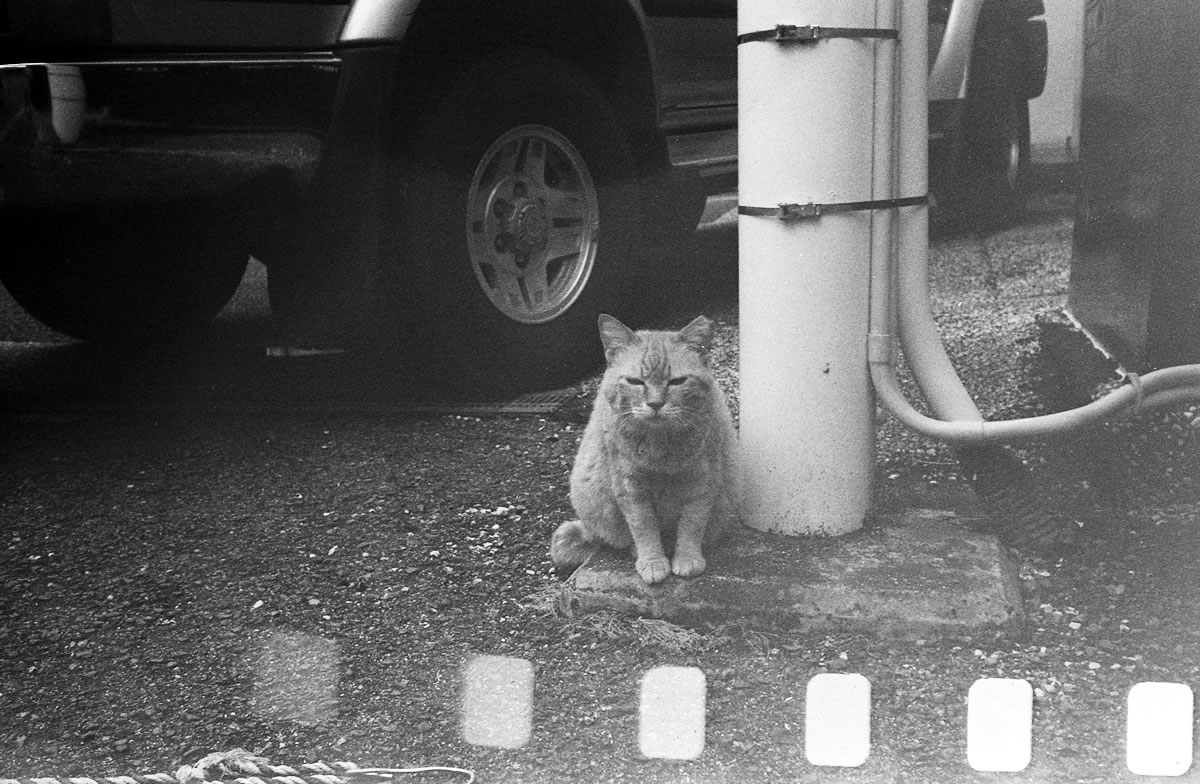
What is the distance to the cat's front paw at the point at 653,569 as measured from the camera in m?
2.54

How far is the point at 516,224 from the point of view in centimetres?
393

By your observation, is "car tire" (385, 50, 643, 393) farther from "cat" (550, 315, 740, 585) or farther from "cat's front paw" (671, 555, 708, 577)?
"cat's front paw" (671, 555, 708, 577)

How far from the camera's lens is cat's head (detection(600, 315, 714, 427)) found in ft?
8.46

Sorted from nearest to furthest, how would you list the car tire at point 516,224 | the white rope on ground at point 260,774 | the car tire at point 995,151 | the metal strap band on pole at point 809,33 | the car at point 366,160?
the white rope on ground at point 260,774, the metal strap band on pole at point 809,33, the car at point 366,160, the car tire at point 516,224, the car tire at point 995,151

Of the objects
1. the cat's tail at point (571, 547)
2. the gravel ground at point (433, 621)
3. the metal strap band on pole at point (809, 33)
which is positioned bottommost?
the gravel ground at point (433, 621)

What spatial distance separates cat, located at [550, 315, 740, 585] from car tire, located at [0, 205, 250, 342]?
1.53 meters

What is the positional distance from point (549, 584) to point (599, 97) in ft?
6.31

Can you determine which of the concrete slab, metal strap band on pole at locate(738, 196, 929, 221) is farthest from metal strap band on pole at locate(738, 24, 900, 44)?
the concrete slab

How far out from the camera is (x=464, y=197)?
3.76 m

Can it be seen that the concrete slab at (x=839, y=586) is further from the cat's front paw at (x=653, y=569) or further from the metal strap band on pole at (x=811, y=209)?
the metal strap band on pole at (x=811, y=209)

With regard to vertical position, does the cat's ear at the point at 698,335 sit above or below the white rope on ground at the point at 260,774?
above

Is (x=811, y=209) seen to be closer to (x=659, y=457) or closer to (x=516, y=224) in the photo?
(x=659, y=457)

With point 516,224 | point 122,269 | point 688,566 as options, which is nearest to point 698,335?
point 688,566

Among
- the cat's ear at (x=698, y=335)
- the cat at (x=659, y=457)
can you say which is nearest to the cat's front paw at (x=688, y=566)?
the cat at (x=659, y=457)
